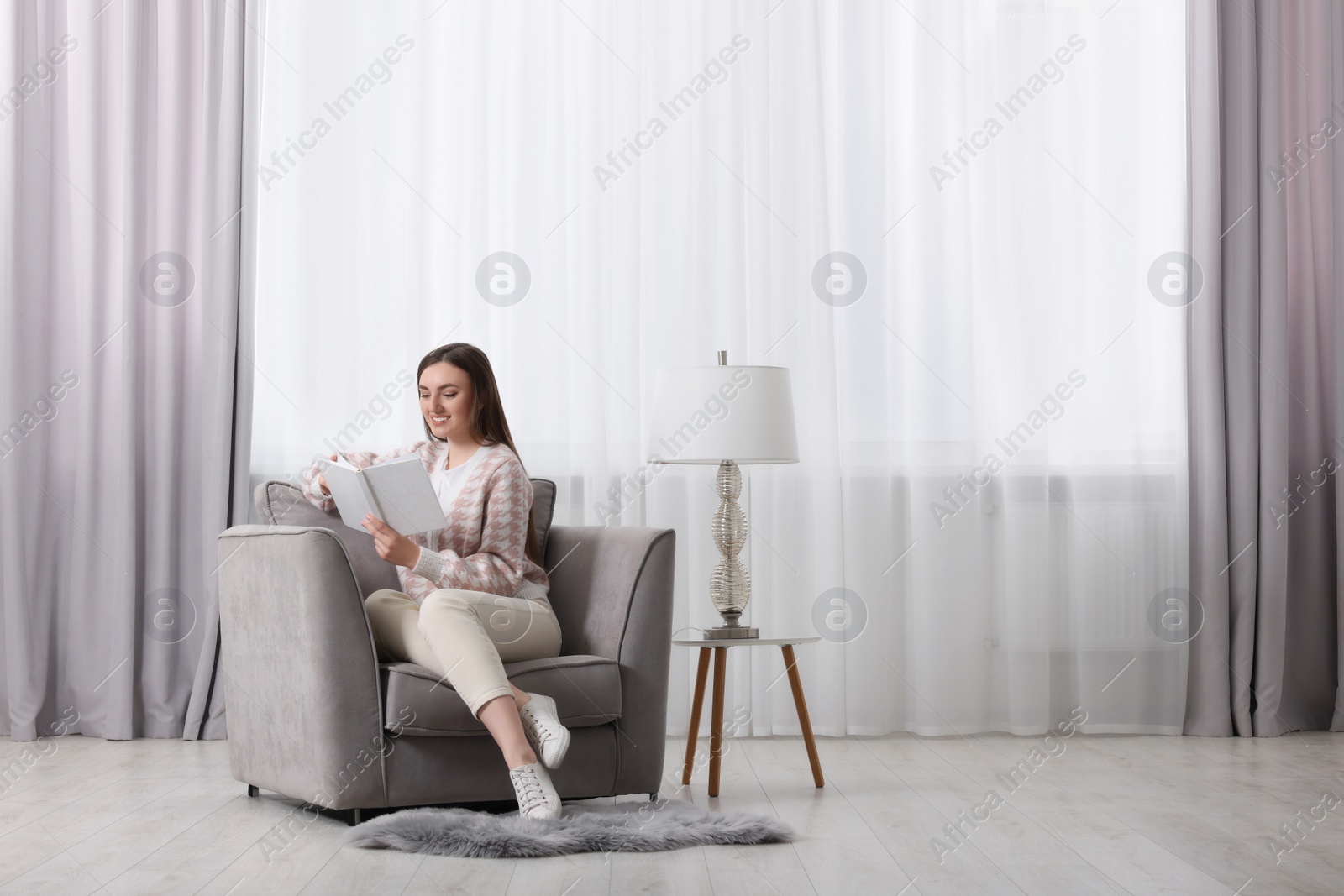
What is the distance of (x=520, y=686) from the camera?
2193 millimetres

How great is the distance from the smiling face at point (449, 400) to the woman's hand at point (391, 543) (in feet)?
1.21

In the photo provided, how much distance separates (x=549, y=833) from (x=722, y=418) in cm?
99

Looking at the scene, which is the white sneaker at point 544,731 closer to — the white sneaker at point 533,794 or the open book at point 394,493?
the white sneaker at point 533,794

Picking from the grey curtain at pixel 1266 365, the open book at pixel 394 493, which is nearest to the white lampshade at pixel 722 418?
the open book at pixel 394 493

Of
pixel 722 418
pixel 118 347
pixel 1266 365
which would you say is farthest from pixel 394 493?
pixel 1266 365

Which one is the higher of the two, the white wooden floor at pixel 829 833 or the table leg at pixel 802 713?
the table leg at pixel 802 713

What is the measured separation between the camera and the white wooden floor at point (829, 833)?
69.9 inches

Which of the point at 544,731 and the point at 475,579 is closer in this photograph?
the point at 544,731

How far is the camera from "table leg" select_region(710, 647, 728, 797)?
246 cm

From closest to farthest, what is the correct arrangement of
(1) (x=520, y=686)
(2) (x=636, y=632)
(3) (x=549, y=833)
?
(3) (x=549, y=833) < (1) (x=520, y=686) < (2) (x=636, y=632)

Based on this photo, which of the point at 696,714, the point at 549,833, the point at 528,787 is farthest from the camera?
the point at 696,714

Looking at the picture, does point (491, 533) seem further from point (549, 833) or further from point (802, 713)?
point (802, 713)

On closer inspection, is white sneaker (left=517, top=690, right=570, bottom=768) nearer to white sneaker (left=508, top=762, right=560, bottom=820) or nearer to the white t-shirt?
white sneaker (left=508, top=762, right=560, bottom=820)

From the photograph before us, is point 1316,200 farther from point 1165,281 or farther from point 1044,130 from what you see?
point 1044,130
